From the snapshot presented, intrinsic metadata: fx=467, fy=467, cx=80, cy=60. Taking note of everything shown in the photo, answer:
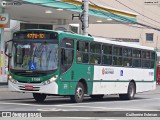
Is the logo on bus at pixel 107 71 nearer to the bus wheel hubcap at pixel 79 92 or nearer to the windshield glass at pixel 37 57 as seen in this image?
the bus wheel hubcap at pixel 79 92

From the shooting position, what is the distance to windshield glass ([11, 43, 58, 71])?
60.8ft

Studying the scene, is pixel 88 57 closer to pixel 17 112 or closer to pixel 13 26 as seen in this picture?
pixel 17 112

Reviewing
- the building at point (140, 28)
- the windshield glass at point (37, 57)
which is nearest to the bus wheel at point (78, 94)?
the windshield glass at point (37, 57)

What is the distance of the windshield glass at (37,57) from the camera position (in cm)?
1855

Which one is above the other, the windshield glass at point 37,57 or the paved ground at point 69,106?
the windshield glass at point 37,57

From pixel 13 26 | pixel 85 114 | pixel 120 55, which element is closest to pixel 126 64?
pixel 120 55

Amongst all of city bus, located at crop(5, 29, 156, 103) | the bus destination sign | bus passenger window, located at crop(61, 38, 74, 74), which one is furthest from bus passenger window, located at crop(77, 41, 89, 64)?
the bus destination sign

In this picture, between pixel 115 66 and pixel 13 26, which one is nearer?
pixel 115 66

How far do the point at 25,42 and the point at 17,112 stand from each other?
16.1 ft

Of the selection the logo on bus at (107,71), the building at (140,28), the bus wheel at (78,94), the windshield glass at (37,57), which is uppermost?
the building at (140,28)

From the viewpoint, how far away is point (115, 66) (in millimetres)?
22812

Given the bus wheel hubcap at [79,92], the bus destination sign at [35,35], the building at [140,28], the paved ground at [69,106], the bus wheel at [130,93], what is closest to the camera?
the paved ground at [69,106]

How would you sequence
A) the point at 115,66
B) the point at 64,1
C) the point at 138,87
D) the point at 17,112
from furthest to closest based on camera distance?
the point at 64,1 → the point at 138,87 → the point at 115,66 → the point at 17,112

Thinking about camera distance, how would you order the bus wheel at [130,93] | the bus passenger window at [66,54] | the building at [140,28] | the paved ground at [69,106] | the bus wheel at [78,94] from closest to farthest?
the paved ground at [69,106] < the bus passenger window at [66,54] < the bus wheel at [78,94] < the bus wheel at [130,93] < the building at [140,28]
